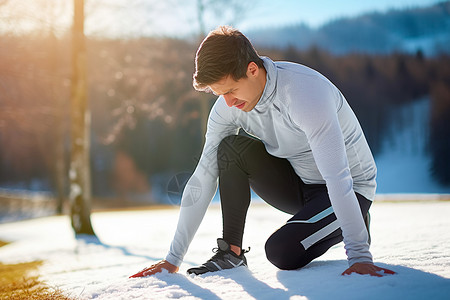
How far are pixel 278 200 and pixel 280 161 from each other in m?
0.25

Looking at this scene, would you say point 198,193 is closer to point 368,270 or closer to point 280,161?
point 280,161

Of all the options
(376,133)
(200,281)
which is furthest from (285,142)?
(376,133)

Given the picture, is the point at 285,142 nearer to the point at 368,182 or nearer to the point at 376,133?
the point at 368,182

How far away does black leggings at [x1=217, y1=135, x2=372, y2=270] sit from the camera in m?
1.90

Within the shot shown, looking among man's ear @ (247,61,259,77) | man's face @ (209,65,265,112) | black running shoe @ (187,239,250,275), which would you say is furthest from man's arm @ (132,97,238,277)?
man's ear @ (247,61,259,77)

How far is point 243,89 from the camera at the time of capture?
70.1 inches

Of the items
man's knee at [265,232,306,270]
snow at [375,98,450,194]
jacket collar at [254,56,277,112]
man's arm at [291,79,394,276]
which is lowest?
snow at [375,98,450,194]

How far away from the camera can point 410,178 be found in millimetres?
30547

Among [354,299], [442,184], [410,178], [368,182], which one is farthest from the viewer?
[410,178]

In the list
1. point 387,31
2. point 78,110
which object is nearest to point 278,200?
point 78,110

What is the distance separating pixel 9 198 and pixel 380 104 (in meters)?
34.4

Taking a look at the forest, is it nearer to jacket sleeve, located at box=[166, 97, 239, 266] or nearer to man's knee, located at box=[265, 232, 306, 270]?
jacket sleeve, located at box=[166, 97, 239, 266]

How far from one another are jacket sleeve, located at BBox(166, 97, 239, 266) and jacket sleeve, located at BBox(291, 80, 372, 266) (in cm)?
57

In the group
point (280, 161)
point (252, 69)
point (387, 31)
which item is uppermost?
point (387, 31)
